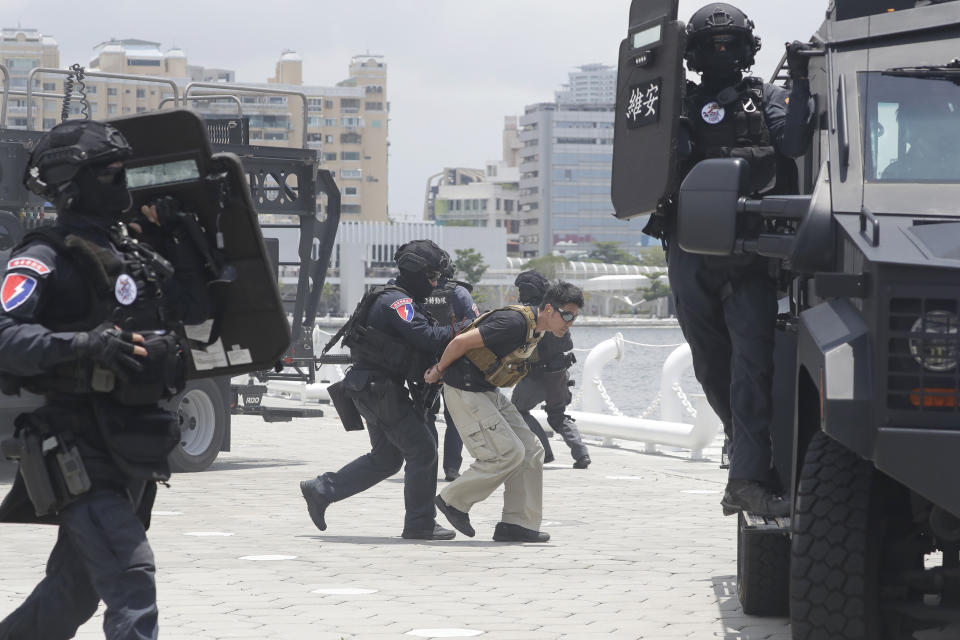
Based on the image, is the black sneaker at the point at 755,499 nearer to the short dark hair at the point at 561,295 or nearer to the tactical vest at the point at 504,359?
the tactical vest at the point at 504,359

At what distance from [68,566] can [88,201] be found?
1111 mm

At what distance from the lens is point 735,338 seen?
6387 millimetres

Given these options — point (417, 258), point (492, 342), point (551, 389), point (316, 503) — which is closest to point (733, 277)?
point (492, 342)

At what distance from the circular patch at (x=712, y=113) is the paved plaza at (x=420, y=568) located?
2.14 metres

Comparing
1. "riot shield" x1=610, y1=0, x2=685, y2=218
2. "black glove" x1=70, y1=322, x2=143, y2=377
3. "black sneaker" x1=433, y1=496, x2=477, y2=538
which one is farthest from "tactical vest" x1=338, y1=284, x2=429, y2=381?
"black glove" x1=70, y1=322, x2=143, y2=377

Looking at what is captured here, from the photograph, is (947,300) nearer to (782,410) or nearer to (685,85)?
(782,410)

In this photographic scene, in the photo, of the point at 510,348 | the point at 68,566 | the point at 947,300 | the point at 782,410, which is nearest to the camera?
the point at 947,300

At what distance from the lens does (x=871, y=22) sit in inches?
233

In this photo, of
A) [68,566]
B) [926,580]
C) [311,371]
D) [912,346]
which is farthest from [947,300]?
[311,371]

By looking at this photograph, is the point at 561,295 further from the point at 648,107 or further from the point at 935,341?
the point at 935,341

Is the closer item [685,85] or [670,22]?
[670,22]

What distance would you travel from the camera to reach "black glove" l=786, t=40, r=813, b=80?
606 cm

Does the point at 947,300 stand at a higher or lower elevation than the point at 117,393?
higher

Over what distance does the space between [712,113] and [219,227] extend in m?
2.22
